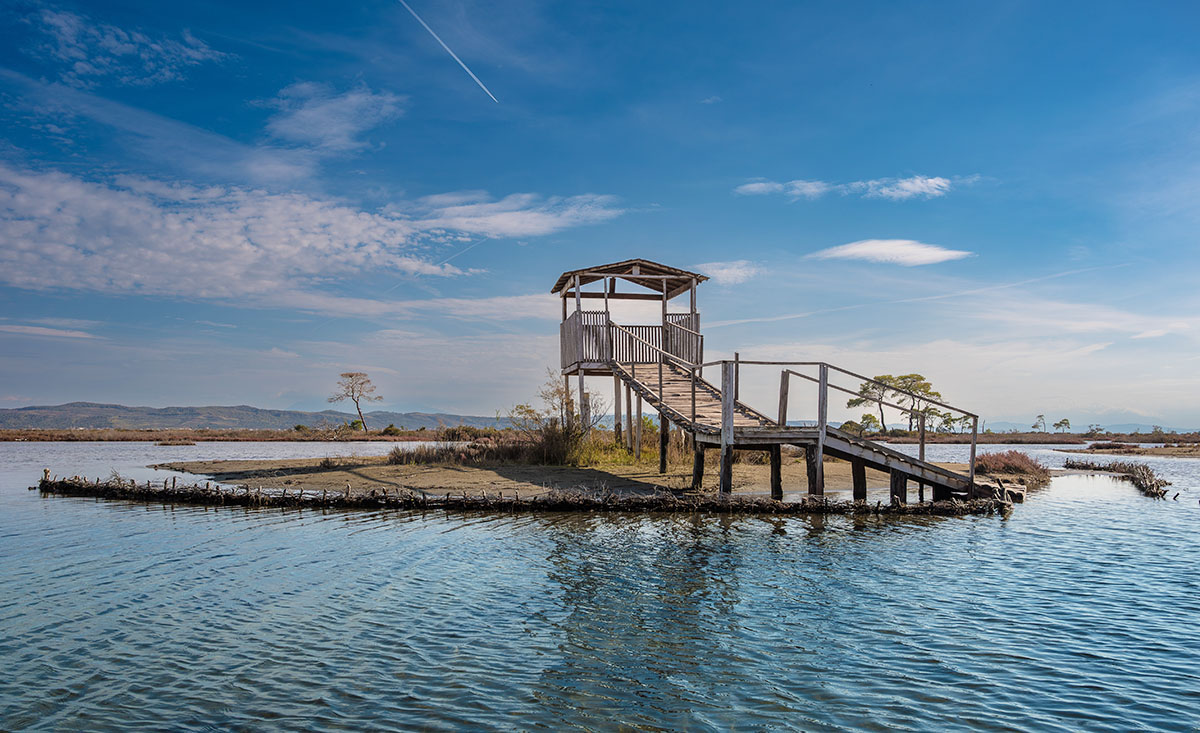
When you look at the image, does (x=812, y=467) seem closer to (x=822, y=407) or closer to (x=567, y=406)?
(x=822, y=407)

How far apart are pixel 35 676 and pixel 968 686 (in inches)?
321

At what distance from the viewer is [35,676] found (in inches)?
261

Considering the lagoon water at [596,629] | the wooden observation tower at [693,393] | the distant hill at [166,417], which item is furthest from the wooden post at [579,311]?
the distant hill at [166,417]

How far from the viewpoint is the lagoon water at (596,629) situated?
19.4 feet

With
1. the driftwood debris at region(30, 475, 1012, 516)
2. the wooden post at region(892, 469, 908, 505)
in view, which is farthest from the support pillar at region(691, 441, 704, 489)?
the wooden post at region(892, 469, 908, 505)

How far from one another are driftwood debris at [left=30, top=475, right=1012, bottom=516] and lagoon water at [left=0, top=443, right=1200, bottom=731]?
1869mm

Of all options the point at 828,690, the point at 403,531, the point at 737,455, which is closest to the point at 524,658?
the point at 828,690

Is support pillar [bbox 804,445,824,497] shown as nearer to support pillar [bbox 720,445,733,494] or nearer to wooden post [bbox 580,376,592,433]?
support pillar [bbox 720,445,733,494]

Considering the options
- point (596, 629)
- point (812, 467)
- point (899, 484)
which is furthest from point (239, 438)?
point (596, 629)

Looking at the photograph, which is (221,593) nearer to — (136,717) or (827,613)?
(136,717)

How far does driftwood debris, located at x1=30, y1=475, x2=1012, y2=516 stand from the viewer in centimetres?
1619

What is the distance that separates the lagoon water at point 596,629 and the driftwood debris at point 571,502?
1.87m

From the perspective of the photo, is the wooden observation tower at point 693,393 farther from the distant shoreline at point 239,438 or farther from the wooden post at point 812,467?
the distant shoreline at point 239,438

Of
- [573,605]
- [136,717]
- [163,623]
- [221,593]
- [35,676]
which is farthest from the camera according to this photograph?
[221,593]
